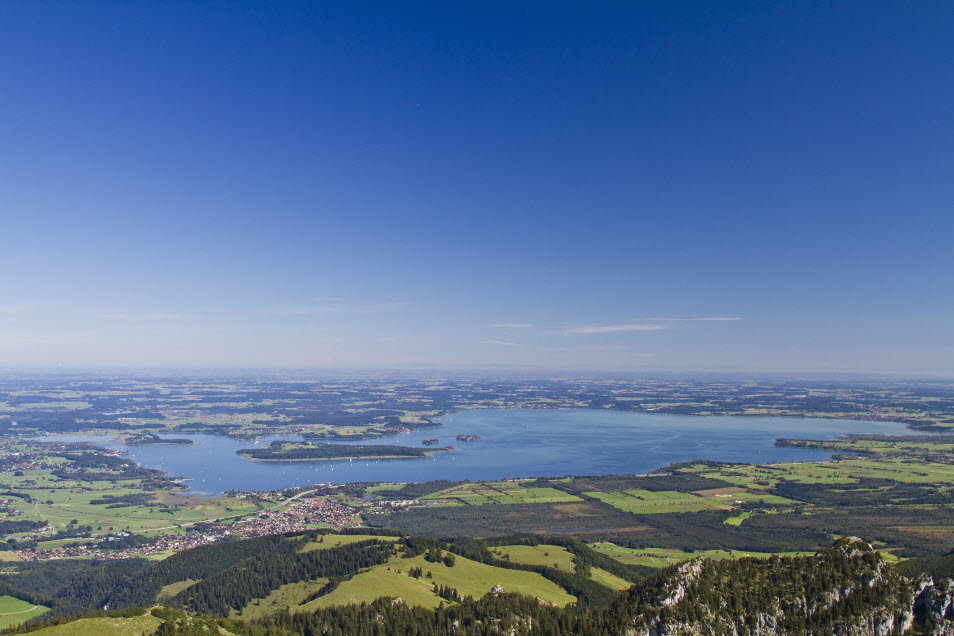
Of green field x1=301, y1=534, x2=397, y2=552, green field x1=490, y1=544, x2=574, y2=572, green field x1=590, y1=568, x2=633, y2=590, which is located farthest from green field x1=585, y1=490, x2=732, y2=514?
green field x1=301, y1=534, x2=397, y2=552

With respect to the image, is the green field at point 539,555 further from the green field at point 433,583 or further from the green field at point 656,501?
the green field at point 656,501

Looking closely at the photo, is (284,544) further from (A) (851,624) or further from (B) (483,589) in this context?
(A) (851,624)

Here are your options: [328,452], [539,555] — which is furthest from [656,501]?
[328,452]

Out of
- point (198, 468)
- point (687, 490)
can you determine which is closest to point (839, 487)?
point (687, 490)

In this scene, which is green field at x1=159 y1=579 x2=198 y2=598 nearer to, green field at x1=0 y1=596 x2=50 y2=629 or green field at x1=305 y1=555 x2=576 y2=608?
green field at x1=0 y1=596 x2=50 y2=629


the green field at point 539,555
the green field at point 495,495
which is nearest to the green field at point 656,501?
the green field at point 495,495

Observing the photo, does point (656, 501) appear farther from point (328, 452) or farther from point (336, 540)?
point (328, 452)

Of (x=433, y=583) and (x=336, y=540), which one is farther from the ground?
(x=433, y=583)
